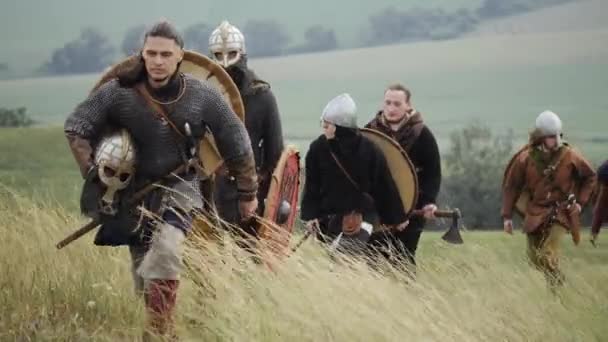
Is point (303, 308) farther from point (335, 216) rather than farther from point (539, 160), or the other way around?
point (539, 160)

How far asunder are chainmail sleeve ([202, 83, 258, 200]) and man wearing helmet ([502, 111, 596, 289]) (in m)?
4.64

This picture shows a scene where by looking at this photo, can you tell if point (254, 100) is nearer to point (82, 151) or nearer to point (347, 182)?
point (347, 182)

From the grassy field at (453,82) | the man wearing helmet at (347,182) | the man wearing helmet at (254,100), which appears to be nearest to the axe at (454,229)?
the man wearing helmet at (347,182)

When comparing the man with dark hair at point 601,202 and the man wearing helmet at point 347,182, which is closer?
the man wearing helmet at point 347,182

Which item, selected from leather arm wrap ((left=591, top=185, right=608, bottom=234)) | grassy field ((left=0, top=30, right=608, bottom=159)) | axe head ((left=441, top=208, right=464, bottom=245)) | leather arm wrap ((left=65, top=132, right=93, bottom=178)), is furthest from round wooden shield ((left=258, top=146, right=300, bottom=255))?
grassy field ((left=0, top=30, right=608, bottom=159))

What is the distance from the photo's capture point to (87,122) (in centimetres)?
799

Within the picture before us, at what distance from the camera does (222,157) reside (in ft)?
27.4

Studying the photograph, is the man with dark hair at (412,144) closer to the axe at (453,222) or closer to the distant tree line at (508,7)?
the axe at (453,222)

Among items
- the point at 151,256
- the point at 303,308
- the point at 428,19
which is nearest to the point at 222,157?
the point at 151,256

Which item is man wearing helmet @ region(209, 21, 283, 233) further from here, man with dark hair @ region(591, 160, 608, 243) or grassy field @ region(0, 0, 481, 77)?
grassy field @ region(0, 0, 481, 77)

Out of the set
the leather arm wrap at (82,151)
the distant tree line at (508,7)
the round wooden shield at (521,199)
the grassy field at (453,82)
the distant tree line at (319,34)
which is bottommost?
the grassy field at (453,82)

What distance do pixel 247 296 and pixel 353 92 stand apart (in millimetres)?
39357

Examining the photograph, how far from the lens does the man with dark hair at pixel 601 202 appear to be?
13.6m

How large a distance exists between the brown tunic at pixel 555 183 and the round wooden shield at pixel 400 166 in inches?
78.0
